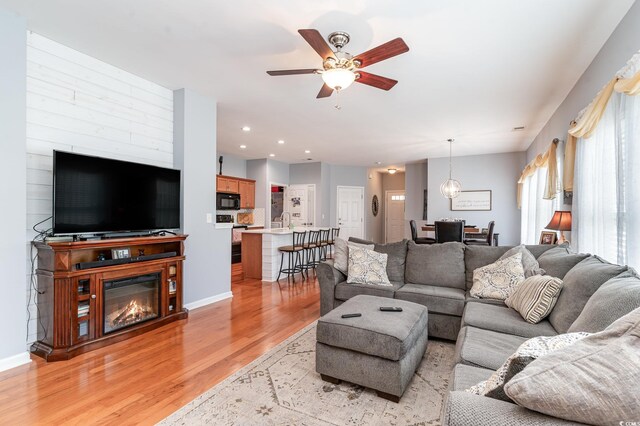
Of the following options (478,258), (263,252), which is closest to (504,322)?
(478,258)

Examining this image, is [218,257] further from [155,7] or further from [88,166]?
[155,7]

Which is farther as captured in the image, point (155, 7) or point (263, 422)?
point (155, 7)

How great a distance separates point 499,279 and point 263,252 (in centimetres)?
394

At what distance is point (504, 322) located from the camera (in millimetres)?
2285

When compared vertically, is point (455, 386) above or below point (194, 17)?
below

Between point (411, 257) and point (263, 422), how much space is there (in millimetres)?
2501

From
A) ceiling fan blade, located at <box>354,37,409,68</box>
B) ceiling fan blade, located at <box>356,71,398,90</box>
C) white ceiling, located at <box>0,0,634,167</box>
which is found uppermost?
white ceiling, located at <box>0,0,634,167</box>

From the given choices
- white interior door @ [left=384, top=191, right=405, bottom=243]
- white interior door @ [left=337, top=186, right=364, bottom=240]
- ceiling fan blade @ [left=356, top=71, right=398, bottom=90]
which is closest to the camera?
ceiling fan blade @ [left=356, top=71, right=398, bottom=90]

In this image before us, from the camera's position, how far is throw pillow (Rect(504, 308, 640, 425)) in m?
0.74

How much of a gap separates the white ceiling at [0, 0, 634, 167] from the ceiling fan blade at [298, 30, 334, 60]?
0.29 m

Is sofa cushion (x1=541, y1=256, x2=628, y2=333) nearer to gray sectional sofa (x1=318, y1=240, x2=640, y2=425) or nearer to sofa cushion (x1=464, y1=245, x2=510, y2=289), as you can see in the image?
gray sectional sofa (x1=318, y1=240, x2=640, y2=425)

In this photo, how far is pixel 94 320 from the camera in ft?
9.34

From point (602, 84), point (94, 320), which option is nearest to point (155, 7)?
point (94, 320)

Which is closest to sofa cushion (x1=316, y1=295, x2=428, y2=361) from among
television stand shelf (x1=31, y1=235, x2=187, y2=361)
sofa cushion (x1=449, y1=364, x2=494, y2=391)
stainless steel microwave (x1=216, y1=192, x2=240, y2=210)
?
sofa cushion (x1=449, y1=364, x2=494, y2=391)
